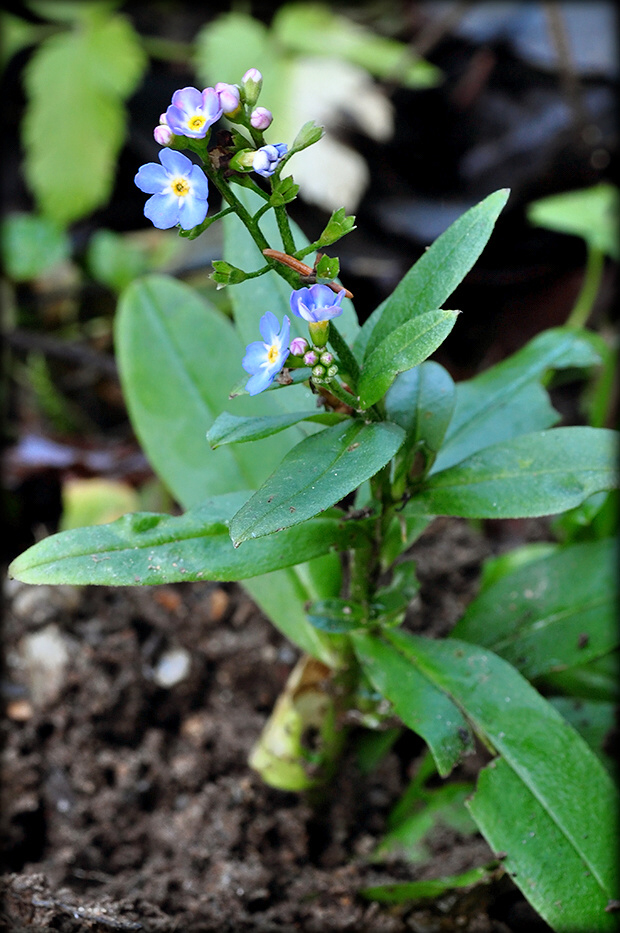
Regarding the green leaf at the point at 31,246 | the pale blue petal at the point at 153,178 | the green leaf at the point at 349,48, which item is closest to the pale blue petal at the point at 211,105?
the pale blue petal at the point at 153,178

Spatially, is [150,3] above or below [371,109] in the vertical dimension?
above

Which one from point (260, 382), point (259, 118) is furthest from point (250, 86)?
point (260, 382)

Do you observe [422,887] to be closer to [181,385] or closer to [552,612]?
[552,612]

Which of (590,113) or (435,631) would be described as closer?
(435,631)

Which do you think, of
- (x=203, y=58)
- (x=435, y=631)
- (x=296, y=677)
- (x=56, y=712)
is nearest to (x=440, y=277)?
(x=296, y=677)

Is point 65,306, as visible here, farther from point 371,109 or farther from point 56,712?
point 56,712

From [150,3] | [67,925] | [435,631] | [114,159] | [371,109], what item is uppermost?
[150,3]
